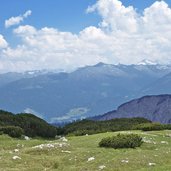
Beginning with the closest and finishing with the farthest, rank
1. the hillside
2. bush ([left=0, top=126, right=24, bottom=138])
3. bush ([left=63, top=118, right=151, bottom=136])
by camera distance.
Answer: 1. bush ([left=0, top=126, right=24, bottom=138])
2. bush ([left=63, top=118, right=151, bottom=136])
3. the hillside

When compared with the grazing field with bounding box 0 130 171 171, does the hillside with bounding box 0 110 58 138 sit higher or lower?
higher

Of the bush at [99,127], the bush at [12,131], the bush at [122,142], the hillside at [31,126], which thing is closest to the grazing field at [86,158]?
the bush at [122,142]

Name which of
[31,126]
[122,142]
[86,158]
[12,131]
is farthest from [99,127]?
[86,158]

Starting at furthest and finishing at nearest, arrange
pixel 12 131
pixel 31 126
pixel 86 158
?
pixel 31 126
pixel 12 131
pixel 86 158

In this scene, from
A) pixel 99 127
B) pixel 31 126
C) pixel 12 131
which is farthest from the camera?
pixel 99 127

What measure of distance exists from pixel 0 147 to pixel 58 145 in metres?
5.66

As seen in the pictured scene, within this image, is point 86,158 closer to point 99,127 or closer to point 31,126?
point 31,126

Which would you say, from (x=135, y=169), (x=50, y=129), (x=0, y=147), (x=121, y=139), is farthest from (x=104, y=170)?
(x=50, y=129)

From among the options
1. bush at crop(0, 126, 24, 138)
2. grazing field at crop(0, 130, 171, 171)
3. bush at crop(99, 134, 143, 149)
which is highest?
bush at crop(0, 126, 24, 138)

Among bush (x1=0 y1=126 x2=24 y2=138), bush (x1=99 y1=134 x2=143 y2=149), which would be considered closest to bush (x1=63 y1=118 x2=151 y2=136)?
bush (x1=0 y1=126 x2=24 y2=138)

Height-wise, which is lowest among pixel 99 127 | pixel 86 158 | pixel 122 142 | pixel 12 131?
pixel 86 158

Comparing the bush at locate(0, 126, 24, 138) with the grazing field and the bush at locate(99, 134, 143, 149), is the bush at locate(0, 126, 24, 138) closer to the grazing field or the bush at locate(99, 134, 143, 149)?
the grazing field

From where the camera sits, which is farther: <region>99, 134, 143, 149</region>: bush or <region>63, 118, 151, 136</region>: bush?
<region>63, 118, 151, 136</region>: bush

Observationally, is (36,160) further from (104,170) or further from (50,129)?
(50,129)
